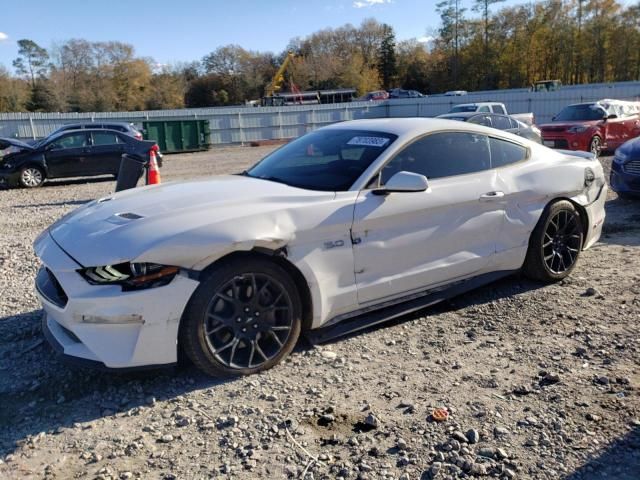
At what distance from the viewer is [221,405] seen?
3.25 metres

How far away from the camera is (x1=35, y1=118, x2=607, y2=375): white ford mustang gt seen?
3180 mm

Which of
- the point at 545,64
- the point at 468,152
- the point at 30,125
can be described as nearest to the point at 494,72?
the point at 545,64

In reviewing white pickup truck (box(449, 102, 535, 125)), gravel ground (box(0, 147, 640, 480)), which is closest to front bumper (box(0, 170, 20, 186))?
gravel ground (box(0, 147, 640, 480))

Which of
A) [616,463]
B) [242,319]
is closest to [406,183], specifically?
[242,319]

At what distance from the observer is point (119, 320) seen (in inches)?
122

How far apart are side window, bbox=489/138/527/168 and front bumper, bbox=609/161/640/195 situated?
464 cm

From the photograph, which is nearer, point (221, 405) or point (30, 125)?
point (221, 405)

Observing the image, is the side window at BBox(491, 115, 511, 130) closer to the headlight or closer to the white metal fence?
the headlight

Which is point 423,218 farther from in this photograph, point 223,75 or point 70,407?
point 223,75

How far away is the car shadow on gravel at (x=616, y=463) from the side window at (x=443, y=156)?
2.18 m

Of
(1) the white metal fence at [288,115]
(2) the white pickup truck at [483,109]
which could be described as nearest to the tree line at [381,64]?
(1) the white metal fence at [288,115]

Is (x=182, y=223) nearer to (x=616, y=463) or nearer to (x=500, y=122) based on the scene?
(x=616, y=463)

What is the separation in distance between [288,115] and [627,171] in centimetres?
2448

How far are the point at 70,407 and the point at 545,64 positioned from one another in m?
93.4
